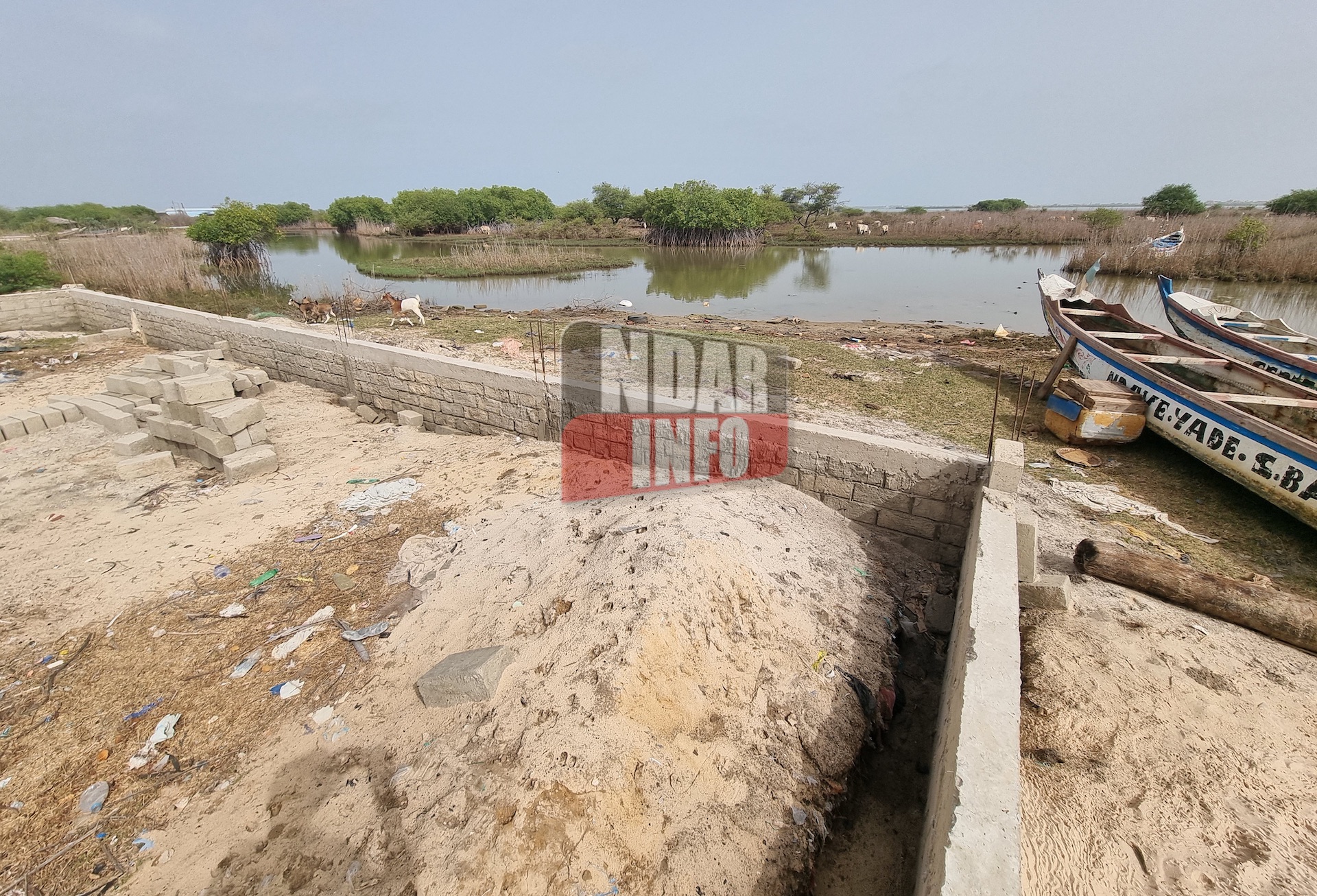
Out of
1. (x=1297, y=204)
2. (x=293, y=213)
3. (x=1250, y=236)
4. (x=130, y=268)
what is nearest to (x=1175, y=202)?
(x=1297, y=204)

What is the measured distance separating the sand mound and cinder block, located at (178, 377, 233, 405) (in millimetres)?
4054

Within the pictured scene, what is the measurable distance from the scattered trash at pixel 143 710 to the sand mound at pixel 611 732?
2.99 ft

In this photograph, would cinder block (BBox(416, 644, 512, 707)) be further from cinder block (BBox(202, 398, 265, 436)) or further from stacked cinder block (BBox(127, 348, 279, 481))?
cinder block (BBox(202, 398, 265, 436))

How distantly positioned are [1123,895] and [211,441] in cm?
712

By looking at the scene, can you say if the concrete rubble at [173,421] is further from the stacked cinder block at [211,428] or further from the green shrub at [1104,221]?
the green shrub at [1104,221]

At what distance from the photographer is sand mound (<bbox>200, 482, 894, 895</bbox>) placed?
6.98 ft

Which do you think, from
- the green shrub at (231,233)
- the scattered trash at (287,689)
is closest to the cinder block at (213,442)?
the scattered trash at (287,689)

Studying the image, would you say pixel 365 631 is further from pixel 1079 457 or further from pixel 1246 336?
pixel 1246 336

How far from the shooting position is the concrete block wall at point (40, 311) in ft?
36.5

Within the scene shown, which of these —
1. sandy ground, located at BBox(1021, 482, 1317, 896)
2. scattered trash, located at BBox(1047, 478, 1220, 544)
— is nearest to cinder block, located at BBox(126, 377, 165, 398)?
sandy ground, located at BBox(1021, 482, 1317, 896)

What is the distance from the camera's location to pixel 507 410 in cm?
585

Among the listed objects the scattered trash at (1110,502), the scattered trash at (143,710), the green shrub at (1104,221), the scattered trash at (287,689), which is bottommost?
the scattered trash at (143,710)

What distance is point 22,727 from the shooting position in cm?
285

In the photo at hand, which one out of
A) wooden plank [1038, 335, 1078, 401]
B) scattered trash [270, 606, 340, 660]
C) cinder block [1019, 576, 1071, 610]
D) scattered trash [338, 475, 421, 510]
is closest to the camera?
cinder block [1019, 576, 1071, 610]
